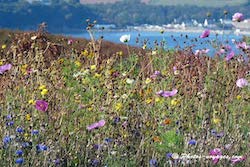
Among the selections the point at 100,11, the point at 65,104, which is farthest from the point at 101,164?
the point at 100,11

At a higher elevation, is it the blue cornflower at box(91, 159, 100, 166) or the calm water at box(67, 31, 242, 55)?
the calm water at box(67, 31, 242, 55)

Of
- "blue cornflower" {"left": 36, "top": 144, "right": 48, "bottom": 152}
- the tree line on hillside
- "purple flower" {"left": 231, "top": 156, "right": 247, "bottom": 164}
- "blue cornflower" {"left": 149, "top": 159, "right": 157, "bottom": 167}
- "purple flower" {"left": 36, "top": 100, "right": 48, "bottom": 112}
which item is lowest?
the tree line on hillside

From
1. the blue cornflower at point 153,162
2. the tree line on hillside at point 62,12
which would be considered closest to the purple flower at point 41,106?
Result: the blue cornflower at point 153,162

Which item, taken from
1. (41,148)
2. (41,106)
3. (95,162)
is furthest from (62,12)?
(41,148)

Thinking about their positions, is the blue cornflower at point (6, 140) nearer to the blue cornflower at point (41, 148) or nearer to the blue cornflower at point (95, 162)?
the blue cornflower at point (41, 148)

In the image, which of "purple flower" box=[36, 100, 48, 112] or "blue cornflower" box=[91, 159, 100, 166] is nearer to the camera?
"blue cornflower" box=[91, 159, 100, 166]

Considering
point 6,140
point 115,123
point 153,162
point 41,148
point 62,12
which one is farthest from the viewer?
point 62,12

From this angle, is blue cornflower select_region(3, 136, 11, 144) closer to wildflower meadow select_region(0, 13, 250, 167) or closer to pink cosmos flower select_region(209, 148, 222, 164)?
wildflower meadow select_region(0, 13, 250, 167)

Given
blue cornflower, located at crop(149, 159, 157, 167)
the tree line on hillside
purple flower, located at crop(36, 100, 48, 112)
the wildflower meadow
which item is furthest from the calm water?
the tree line on hillside

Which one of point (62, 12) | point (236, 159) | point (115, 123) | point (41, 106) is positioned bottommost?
point (62, 12)

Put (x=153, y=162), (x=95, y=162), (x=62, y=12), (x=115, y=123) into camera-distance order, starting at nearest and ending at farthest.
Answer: (x=153, y=162) < (x=95, y=162) < (x=115, y=123) < (x=62, y=12)

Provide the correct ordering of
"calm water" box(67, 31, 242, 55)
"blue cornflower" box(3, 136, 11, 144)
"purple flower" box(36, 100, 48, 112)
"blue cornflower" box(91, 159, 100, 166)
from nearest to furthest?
Answer: 1. "blue cornflower" box(3, 136, 11, 144)
2. "blue cornflower" box(91, 159, 100, 166)
3. "purple flower" box(36, 100, 48, 112)
4. "calm water" box(67, 31, 242, 55)

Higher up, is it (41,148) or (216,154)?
(41,148)

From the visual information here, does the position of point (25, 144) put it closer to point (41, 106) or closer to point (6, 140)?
point (6, 140)
